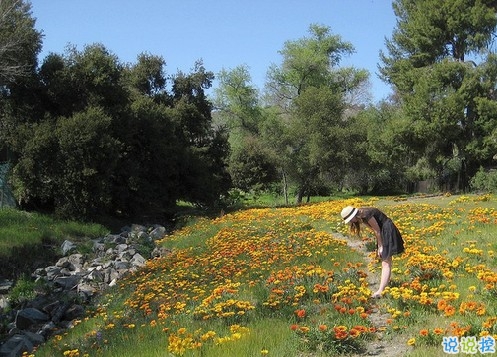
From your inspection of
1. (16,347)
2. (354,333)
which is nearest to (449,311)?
(354,333)

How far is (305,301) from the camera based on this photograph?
7.57m

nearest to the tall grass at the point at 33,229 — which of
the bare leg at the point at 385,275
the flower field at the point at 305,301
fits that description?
the flower field at the point at 305,301

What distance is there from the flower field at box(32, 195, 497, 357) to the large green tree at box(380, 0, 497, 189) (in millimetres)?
20269

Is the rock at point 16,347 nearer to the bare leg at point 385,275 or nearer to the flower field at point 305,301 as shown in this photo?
the flower field at point 305,301

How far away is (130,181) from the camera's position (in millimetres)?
25250

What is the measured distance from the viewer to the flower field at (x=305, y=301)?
5.59 metres

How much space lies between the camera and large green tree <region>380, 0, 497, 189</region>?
32.2 metres

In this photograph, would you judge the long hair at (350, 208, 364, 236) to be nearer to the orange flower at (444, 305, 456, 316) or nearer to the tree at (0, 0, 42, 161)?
the orange flower at (444, 305, 456, 316)

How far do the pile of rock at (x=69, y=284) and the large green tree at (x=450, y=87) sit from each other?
1993 centimetres

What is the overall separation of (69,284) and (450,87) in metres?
27.5

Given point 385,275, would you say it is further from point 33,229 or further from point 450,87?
point 450,87

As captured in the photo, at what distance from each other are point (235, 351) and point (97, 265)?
11862 millimetres

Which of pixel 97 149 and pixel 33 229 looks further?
pixel 97 149

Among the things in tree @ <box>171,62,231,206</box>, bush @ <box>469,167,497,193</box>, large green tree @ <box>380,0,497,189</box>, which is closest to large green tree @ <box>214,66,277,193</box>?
tree @ <box>171,62,231,206</box>
